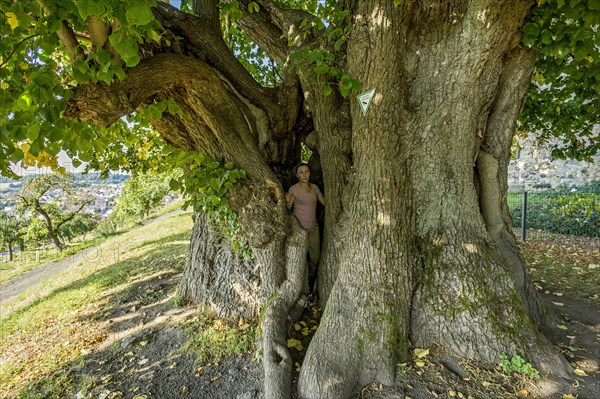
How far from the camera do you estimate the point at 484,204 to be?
379 centimetres

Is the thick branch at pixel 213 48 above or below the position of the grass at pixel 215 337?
above

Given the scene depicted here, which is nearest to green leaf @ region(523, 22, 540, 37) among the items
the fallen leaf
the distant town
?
the fallen leaf

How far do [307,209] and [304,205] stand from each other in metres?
0.07

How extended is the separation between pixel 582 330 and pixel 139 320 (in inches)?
224

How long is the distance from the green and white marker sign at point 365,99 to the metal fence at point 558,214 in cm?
905

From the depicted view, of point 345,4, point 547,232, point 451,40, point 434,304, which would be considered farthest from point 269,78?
point 547,232

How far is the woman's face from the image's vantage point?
420cm

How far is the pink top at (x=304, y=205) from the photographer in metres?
4.21

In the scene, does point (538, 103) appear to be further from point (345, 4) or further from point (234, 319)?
point (234, 319)

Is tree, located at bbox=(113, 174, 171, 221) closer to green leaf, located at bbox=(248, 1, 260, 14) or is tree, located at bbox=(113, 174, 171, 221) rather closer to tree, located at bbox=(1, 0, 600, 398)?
green leaf, located at bbox=(248, 1, 260, 14)

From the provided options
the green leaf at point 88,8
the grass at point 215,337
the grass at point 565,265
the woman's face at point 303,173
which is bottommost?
the grass at point 565,265

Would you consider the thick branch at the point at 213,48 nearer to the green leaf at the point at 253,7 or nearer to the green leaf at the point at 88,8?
the green leaf at the point at 253,7

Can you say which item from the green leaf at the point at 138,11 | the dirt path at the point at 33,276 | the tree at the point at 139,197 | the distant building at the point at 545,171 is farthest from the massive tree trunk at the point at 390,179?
the tree at the point at 139,197

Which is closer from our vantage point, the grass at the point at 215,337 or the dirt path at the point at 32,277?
the grass at the point at 215,337
